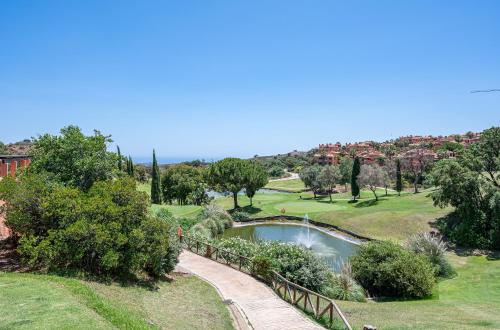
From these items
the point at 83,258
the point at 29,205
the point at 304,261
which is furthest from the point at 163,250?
the point at 304,261

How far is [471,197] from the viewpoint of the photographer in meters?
32.6

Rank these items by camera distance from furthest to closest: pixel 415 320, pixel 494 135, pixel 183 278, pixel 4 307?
pixel 494 135, pixel 183 278, pixel 415 320, pixel 4 307

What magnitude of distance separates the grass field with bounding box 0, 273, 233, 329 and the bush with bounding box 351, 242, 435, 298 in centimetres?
890

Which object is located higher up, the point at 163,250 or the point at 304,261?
the point at 163,250

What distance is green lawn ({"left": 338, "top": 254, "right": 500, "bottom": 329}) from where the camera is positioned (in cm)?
1325

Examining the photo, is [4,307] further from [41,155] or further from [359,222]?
[359,222]

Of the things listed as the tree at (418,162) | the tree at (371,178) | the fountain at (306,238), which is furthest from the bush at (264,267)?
the tree at (418,162)

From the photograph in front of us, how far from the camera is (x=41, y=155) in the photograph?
19.9m

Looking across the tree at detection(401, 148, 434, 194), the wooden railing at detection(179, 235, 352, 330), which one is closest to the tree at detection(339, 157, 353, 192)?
the tree at detection(401, 148, 434, 194)

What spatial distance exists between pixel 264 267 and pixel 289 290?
8.80ft

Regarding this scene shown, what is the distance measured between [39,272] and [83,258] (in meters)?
1.55

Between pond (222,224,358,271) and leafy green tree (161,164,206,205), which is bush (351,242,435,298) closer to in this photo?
pond (222,224,358,271)

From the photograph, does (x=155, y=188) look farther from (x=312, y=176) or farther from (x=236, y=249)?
(x=236, y=249)

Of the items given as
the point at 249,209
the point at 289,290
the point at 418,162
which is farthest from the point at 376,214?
the point at 418,162
